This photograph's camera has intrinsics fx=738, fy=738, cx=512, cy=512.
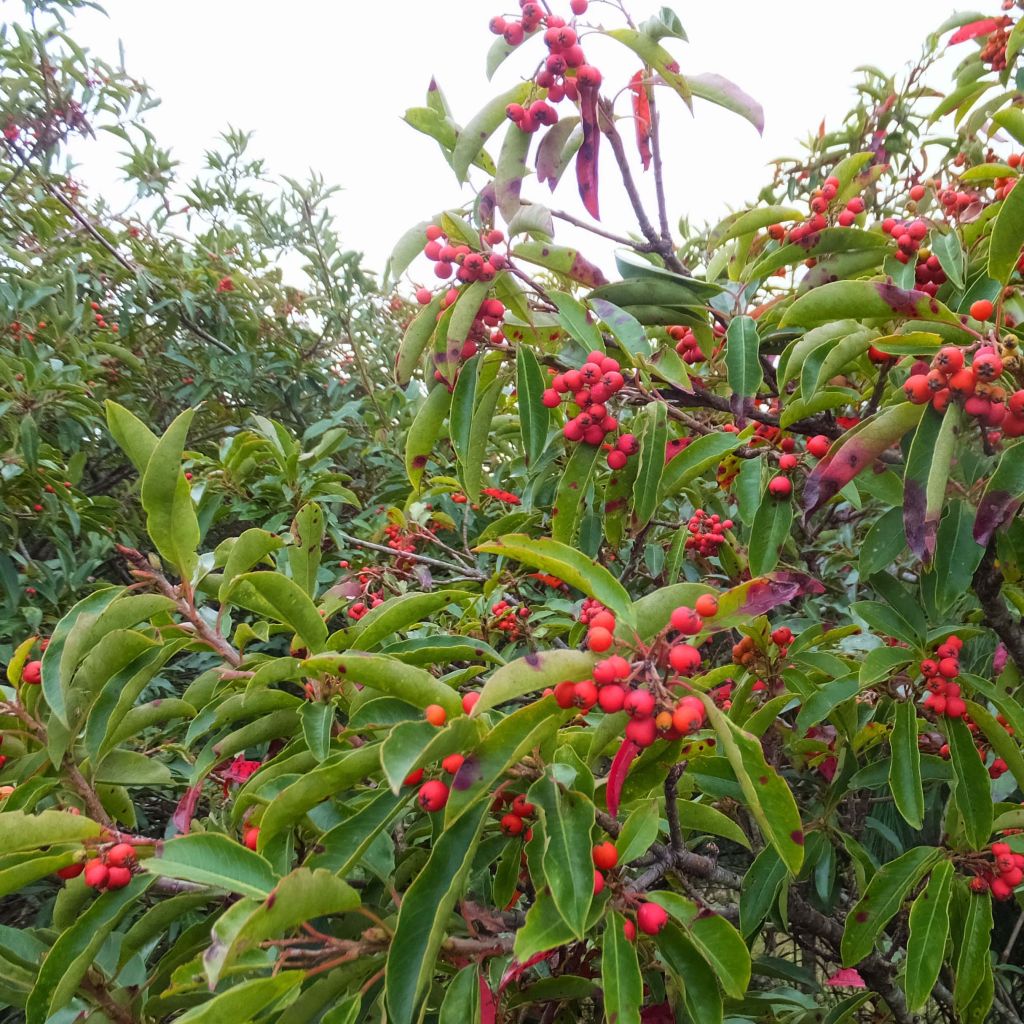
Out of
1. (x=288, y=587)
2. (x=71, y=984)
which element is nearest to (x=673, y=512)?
(x=288, y=587)

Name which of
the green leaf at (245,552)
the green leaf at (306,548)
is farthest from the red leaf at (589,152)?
the green leaf at (245,552)

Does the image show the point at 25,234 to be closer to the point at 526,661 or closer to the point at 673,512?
the point at 673,512

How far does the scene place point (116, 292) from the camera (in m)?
4.67

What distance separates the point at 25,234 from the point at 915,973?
18.8 ft

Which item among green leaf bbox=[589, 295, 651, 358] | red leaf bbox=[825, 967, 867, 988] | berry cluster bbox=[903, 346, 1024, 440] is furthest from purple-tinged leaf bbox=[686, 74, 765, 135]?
red leaf bbox=[825, 967, 867, 988]

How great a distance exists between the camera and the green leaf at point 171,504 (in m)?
1.32

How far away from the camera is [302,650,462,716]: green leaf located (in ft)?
3.63

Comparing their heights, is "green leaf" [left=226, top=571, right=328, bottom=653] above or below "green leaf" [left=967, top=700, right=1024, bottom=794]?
below

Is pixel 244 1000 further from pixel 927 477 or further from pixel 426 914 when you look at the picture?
pixel 927 477

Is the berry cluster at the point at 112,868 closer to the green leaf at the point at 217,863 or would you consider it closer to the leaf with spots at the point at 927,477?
the green leaf at the point at 217,863

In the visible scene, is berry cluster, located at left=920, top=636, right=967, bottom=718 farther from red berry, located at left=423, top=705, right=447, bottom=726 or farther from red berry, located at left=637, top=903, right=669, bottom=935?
red berry, located at left=423, top=705, right=447, bottom=726

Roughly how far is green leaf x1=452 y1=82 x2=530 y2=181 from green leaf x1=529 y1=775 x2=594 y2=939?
1353 mm

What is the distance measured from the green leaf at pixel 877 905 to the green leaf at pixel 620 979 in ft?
2.43

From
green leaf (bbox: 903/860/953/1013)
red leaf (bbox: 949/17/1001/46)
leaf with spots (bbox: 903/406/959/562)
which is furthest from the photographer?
red leaf (bbox: 949/17/1001/46)
